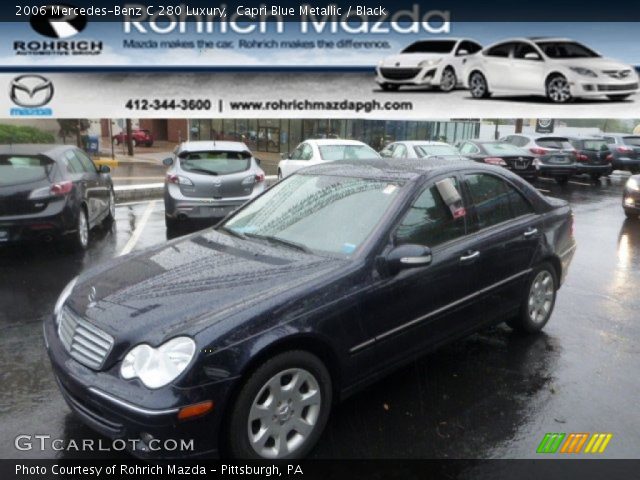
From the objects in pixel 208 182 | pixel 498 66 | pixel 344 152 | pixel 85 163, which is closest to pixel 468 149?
pixel 498 66

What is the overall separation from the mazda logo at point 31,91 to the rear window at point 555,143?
15259 millimetres

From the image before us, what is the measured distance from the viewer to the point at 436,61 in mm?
14422

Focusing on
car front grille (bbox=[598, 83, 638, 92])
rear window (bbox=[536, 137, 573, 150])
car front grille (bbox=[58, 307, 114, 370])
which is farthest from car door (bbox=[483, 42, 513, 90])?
car front grille (bbox=[58, 307, 114, 370])

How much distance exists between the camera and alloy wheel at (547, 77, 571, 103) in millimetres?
13492

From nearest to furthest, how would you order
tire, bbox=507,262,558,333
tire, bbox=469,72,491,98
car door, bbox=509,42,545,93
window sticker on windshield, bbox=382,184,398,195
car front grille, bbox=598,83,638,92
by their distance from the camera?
window sticker on windshield, bbox=382,184,398,195, tire, bbox=507,262,558,333, car front grille, bbox=598,83,638,92, car door, bbox=509,42,545,93, tire, bbox=469,72,491,98

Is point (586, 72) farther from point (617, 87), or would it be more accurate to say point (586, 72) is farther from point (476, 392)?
point (476, 392)

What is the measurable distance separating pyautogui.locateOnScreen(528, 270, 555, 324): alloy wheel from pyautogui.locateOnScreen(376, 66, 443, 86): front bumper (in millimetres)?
10714

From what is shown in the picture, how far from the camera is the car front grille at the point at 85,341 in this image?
109 inches

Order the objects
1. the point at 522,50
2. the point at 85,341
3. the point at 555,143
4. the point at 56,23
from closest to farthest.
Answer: the point at 85,341, the point at 522,50, the point at 56,23, the point at 555,143

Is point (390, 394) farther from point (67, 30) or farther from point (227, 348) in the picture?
point (67, 30)

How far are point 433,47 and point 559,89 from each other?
11.0ft

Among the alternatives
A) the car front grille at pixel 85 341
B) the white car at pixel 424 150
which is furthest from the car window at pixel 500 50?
the car front grille at pixel 85 341

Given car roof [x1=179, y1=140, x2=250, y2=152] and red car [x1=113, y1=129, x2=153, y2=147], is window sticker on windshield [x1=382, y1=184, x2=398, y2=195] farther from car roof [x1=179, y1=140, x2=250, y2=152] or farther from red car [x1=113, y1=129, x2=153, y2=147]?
red car [x1=113, y1=129, x2=153, y2=147]

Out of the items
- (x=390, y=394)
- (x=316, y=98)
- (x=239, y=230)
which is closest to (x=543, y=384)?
(x=390, y=394)
